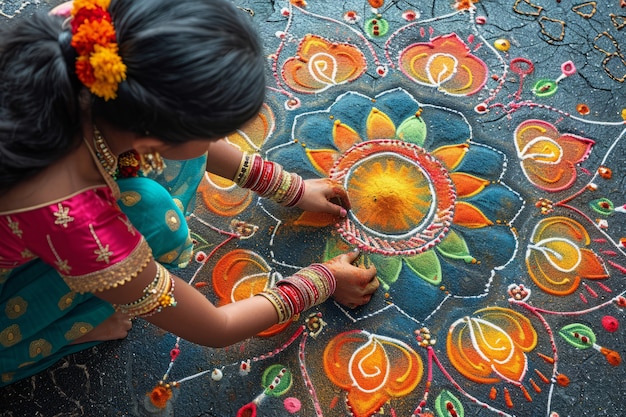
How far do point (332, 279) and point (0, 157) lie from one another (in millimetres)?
655

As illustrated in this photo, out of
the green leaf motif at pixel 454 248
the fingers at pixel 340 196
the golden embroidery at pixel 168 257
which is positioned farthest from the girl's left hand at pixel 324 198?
the golden embroidery at pixel 168 257

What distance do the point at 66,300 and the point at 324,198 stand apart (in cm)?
57

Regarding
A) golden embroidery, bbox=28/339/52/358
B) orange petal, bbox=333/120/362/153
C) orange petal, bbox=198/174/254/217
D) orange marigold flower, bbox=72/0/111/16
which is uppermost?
orange marigold flower, bbox=72/0/111/16

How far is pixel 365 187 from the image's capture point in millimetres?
1314

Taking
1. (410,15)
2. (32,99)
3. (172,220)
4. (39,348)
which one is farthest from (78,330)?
(410,15)

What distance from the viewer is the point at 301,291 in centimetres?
109

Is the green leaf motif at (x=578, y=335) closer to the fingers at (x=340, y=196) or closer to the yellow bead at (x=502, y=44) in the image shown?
the fingers at (x=340, y=196)

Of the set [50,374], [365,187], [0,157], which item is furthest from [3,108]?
[365,187]

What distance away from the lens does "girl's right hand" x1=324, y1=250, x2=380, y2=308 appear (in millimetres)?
1147

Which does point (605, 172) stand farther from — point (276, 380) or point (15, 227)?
point (15, 227)

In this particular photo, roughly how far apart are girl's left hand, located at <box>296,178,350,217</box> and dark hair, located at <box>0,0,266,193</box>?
0.53m

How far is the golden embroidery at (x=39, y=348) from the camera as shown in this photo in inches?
39.6

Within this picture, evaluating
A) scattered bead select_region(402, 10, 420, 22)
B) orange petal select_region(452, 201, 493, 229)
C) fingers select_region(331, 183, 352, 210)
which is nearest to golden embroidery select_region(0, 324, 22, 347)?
fingers select_region(331, 183, 352, 210)

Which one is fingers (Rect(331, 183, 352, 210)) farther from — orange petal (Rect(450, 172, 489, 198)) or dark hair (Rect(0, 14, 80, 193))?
dark hair (Rect(0, 14, 80, 193))
